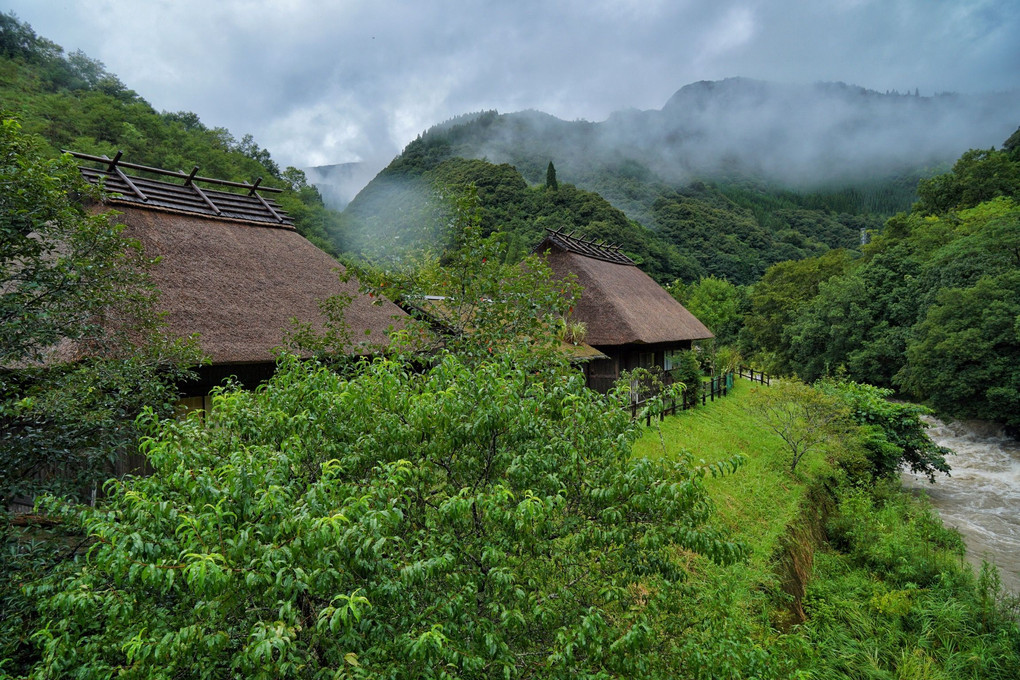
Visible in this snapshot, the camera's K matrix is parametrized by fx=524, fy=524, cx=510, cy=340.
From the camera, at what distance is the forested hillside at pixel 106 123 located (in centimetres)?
2900

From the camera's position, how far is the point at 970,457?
21.3 m

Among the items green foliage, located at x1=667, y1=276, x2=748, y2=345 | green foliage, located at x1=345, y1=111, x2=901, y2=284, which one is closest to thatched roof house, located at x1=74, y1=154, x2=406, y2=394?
green foliage, located at x1=345, y1=111, x2=901, y2=284

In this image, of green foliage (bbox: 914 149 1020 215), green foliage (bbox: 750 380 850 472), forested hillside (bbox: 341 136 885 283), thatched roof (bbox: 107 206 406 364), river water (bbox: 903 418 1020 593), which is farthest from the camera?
green foliage (bbox: 914 149 1020 215)

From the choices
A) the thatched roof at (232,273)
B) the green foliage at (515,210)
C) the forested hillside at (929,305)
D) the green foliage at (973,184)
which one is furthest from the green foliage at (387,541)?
the green foliage at (973,184)

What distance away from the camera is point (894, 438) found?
17438mm

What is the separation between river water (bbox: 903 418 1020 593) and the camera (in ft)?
44.9

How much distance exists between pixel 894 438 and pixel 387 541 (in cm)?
1980

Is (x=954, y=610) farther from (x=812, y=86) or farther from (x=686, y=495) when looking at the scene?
(x=812, y=86)

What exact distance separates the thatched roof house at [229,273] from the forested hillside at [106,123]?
38.7 feet

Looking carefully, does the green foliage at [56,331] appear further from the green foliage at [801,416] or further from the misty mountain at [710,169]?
the green foliage at [801,416]

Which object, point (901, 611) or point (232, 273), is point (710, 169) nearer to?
point (901, 611)

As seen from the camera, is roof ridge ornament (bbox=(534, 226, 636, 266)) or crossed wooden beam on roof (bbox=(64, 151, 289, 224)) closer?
crossed wooden beam on roof (bbox=(64, 151, 289, 224))

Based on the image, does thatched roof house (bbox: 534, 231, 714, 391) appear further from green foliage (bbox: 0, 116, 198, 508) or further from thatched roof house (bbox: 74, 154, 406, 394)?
green foliage (bbox: 0, 116, 198, 508)

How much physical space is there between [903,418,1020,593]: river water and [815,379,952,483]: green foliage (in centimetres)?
127
